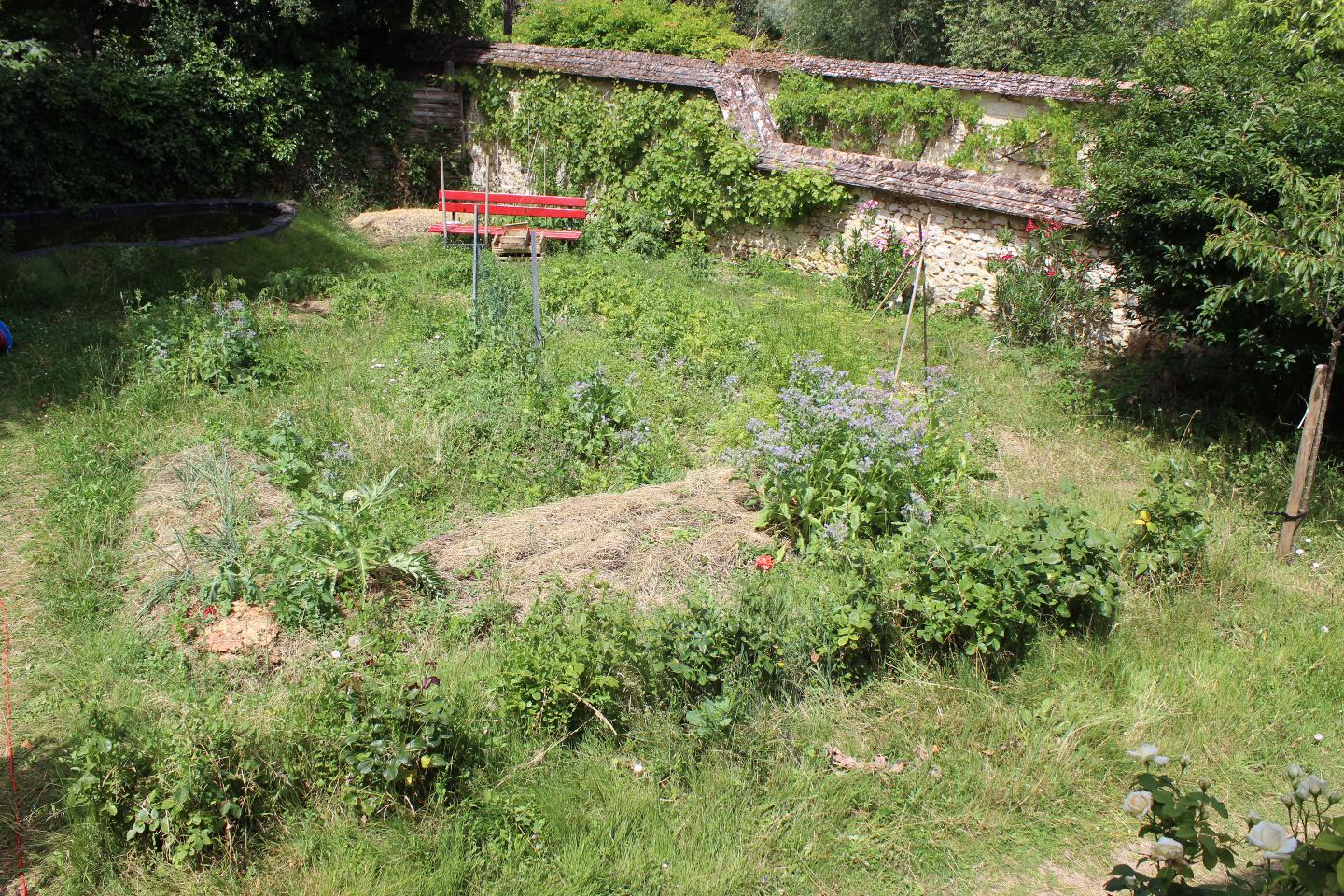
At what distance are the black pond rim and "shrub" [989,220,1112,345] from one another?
9.45m

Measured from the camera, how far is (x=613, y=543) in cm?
556

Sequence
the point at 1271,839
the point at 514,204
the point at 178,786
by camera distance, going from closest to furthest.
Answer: the point at 1271,839 < the point at 178,786 < the point at 514,204

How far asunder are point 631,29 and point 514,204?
36.9 feet

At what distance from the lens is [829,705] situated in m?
4.45

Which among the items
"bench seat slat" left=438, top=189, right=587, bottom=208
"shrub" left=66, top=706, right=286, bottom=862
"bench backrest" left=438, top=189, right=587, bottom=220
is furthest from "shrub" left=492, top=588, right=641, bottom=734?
"bench seat slat" left=438, top=189, right=587, bottom=208

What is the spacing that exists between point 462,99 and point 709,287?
25.6 feet

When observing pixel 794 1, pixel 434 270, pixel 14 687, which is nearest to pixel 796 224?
pixel 434 270

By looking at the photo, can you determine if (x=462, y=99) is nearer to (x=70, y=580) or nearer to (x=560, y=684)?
(x=70, y=580)

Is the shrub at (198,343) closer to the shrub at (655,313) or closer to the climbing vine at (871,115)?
the shrub at (655,313)

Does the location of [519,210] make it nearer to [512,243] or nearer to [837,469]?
[512,243]

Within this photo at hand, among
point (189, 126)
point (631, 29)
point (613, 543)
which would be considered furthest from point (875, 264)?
point (631, 29)

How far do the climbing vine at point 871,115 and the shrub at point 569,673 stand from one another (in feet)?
48.6

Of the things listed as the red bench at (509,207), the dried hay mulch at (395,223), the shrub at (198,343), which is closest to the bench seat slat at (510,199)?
the red bench at (509,207)

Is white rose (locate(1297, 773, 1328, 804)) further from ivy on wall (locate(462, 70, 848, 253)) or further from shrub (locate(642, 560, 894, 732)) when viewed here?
ivy on wall (locate(462, 70, 848, 253))
